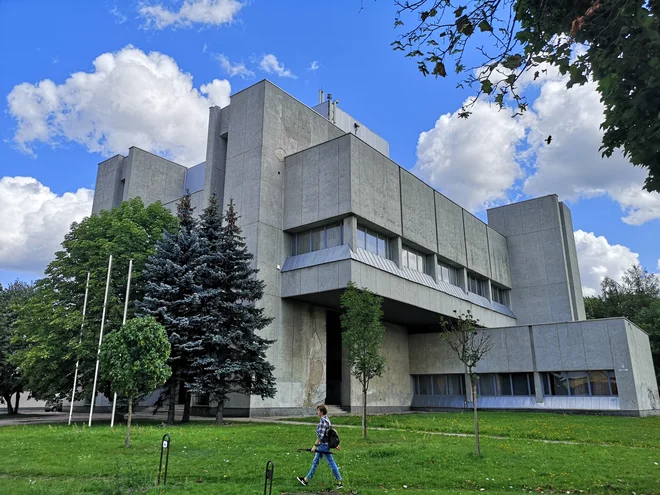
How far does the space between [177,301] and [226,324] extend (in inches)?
102

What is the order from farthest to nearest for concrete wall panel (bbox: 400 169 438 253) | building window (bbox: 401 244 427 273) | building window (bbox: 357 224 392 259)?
concrete wall panel (bbox: 400 169 438 253) < building window (bbox: 401 244 427 273) < building window (bbox: 357 224 392 259)

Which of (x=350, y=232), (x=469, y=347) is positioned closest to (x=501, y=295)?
(x=350, y=232)

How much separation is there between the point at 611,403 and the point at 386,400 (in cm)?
1435

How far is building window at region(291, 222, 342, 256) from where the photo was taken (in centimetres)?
2934

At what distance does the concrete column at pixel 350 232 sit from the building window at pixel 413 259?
584 centimetres

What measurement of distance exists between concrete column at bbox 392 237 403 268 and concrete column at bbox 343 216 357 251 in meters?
4.73

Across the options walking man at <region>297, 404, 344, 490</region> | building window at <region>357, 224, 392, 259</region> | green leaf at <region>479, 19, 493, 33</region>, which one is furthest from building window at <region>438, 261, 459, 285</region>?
green leaf at <region>479, 19, 493, 33</region>

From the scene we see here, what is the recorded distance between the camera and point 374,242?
3092 centimetres

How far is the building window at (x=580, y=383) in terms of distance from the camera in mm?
29641

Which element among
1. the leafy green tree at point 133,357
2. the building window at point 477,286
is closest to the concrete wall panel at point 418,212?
the building window at point 477,286

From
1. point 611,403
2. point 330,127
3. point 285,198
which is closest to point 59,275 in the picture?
point 285,198

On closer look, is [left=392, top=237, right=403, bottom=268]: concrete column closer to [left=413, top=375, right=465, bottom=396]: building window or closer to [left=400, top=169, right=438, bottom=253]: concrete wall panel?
[left=400, top=169, right=438, bottom=253]: concrete wall panel

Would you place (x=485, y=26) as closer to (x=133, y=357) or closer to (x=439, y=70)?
(x=439, y=70)

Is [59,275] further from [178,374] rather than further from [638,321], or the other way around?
[638,321]
